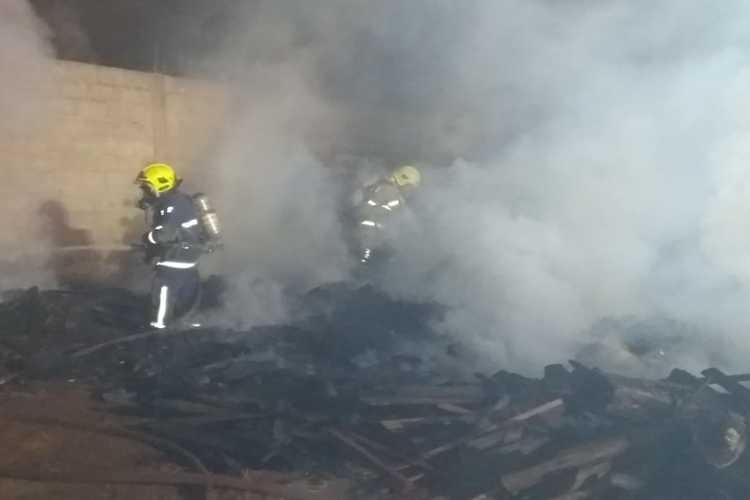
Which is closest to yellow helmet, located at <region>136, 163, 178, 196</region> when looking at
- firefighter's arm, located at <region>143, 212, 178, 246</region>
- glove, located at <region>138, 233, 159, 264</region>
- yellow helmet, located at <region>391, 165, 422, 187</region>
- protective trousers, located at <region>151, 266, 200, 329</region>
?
firefighter's arm, located at <region>143, 212, 178, 246</region>

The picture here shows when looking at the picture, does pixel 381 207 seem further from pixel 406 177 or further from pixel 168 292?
pixel 168 292

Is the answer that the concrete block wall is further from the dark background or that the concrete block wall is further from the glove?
the glove

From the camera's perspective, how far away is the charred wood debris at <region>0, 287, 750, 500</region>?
465 centimetres

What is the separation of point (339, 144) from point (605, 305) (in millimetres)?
5092

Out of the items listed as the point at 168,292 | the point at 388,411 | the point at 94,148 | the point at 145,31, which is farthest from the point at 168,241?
the point at 145,31

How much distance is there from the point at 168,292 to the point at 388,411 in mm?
2442

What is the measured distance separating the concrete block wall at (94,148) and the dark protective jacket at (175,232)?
231 cm

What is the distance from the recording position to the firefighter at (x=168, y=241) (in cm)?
689

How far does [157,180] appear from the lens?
700 centimetres

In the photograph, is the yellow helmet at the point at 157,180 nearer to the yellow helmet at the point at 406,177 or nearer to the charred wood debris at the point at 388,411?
the charred wood debris at the point at 388,411

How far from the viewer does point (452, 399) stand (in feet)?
18.5

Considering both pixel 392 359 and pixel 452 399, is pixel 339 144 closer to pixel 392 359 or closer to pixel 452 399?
pixel 392 359

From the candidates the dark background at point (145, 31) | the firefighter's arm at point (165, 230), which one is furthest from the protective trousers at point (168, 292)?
the dark background at point (145, 31)

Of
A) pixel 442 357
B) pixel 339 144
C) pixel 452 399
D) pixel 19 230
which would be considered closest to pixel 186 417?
pixel 452 399
